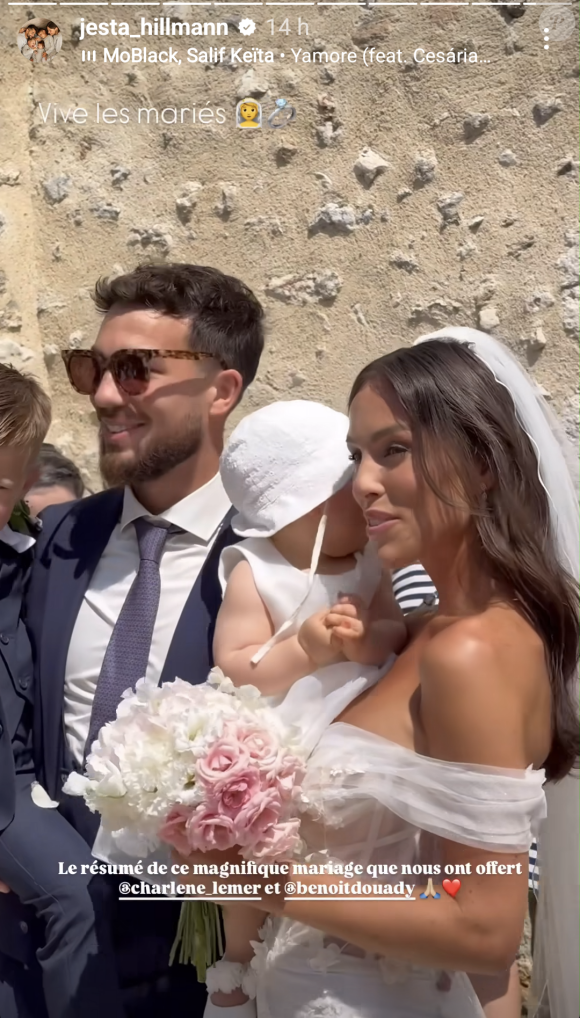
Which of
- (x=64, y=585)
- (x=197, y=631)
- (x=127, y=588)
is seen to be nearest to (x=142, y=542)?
(x=127, y=588)

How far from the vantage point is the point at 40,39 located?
3.53 m

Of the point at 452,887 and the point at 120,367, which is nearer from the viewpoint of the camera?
the point at 452,887

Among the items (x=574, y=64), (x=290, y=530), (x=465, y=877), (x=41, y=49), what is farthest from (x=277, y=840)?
(x=41, y=49)

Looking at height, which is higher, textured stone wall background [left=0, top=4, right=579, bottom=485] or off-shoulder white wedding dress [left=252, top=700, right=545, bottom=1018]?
textured stone wall background [left=0, top=4, right=579, bottom=485]

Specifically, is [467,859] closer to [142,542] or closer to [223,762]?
[223,762]

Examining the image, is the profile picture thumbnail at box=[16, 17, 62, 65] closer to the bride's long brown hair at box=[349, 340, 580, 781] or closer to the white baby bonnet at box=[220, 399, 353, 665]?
the white baby bonnet at box=[220, 399, 353, 665]

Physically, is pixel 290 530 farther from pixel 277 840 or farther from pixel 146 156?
pixel 146 156

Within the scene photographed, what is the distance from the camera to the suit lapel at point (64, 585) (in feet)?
6.81

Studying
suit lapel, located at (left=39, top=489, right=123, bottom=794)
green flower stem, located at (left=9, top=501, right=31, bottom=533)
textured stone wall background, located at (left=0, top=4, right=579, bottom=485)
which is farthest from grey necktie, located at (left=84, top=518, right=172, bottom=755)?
textured stone wall background, located at (left=0, top=4, right=579, bottom=485)

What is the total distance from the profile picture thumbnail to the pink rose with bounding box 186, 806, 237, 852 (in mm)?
3338

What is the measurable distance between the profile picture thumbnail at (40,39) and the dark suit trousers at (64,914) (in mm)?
3088

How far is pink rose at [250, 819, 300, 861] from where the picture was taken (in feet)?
4.36

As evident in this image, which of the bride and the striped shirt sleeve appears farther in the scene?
the striped shirt sleeve

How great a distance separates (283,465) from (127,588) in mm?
628
